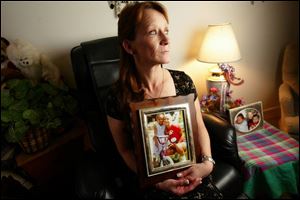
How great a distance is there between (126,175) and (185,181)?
0.33 meters

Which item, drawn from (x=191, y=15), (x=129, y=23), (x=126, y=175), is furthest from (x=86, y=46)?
(x=191, y=15)

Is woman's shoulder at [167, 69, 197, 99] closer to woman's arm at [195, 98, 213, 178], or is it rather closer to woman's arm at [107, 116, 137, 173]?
woman's arm at [195, 98, 213, 178]

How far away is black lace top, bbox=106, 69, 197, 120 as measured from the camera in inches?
38.4

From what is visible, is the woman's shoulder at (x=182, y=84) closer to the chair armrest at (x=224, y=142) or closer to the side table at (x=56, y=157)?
the chair armrest at (x=224, y=142)

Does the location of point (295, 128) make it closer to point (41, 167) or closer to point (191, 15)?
point (191, 15)

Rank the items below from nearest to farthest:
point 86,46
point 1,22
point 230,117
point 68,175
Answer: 1. point 86,46
2. point 1,22
3. point 230,117
4. point 68,175

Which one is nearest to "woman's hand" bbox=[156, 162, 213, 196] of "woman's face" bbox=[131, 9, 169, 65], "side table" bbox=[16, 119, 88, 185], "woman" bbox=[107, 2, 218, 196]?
"woman" bbox=[107, 2, 218, 196]

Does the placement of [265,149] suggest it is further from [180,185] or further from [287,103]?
[180,185]

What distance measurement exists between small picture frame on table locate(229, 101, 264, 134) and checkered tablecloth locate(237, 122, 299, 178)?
0.04 m

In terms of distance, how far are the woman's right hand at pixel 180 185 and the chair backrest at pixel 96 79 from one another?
1.57 feet

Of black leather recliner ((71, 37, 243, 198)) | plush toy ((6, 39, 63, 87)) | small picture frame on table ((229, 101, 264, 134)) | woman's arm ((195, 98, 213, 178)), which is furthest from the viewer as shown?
small picture frame on table ((229, 101, 264, 134))

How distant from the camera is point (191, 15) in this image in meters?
1.74

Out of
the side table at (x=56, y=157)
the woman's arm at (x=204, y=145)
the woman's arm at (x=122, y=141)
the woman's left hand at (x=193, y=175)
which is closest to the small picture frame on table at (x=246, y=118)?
the woman's arm at (x=204, y=145)

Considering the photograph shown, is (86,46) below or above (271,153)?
above
